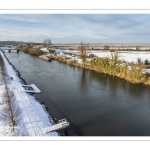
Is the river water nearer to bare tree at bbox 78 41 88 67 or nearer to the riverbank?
the riverbank

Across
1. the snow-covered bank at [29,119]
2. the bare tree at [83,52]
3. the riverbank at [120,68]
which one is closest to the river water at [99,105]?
the snow-covered bank at [29,119]

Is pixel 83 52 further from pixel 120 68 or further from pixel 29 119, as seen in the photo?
pixel 29 119

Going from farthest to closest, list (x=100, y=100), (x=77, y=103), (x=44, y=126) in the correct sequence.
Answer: (x=100, y=100), (x=77, y=103), (x=44, y=126)

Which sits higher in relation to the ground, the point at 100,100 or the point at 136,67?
the point at 136,67

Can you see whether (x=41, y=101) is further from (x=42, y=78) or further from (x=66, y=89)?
(x=42, y=78)

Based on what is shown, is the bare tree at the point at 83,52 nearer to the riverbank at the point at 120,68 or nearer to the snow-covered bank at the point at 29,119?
the riverbank at the point at 120,68

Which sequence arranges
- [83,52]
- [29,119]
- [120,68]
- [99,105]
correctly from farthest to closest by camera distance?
[83,52], [120,68], [99,105], [29,119]

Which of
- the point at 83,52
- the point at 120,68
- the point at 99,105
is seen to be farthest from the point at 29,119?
the point at 83,52

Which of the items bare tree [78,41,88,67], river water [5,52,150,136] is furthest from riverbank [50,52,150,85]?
river water [5,52,150,136]
